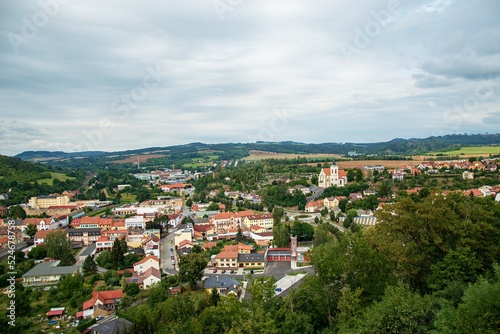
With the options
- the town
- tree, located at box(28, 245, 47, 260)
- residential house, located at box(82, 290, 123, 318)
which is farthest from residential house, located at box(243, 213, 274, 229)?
residential house, located at box(82, 290, 123, 318)

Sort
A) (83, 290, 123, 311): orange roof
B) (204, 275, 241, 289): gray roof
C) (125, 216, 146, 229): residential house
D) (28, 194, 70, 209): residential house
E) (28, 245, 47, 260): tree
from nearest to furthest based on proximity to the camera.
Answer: (83, 290, 123, 311): orange roof, (204, 275, 241, 289): gray roof, (28, 245, 47, 260): tree, (125, 216, 146, 229): residential house, (28, 194, 70, 209): residential house

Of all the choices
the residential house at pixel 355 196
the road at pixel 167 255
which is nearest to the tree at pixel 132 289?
the road at pixel 167 255

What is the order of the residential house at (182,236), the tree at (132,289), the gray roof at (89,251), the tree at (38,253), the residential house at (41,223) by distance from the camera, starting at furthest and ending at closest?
the residential house at (41,223)
the residential house at (182,236)
the gray roof at (89,251)
the tree at (38,253)
the tree at (132,289)

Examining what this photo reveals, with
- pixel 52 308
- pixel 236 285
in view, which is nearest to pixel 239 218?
pixel 236 285

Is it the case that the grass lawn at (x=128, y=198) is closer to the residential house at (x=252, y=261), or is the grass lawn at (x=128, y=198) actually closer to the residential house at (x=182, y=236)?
the residential house at (x=182, y=236)

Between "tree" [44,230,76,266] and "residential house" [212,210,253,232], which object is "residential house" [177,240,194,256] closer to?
"residential house" [212,210,253,232]

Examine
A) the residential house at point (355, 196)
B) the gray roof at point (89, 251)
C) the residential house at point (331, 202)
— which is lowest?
the gray roof at point (89, 251)
